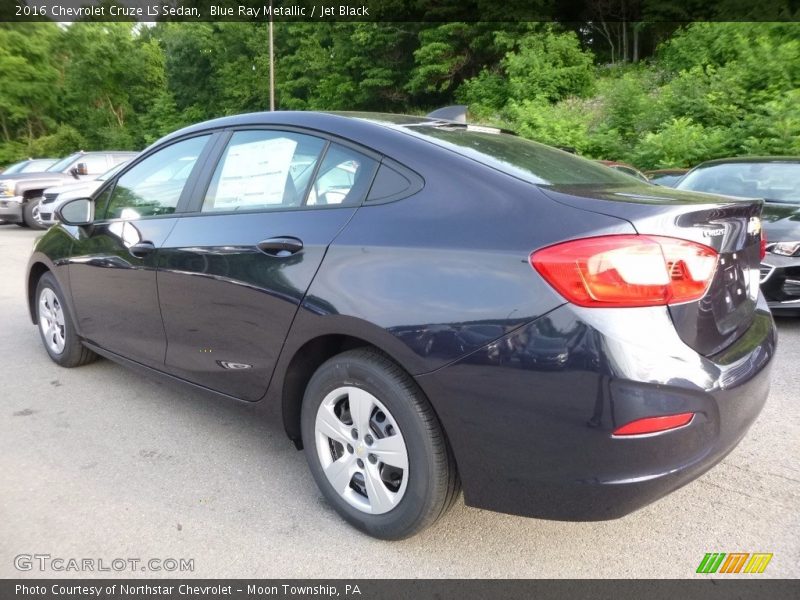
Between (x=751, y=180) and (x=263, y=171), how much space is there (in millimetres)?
5260

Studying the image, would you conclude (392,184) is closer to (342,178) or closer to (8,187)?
(342,178)

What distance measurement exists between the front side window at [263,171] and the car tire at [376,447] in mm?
819

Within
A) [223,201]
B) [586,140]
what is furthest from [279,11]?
[223,201]

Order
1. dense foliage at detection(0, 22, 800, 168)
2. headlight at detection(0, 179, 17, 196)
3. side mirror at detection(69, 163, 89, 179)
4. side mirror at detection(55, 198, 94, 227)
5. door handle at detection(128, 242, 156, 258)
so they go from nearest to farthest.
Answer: door handle at detection(128, 242, 156, 258) → side mirror at detection(55, 198, 94, 227) → headlight at detection(0, 179, 17, 196) → side mirror at detection(69, 163, 89, 179) → dense foliage at detection(0, 22, 800, 168)

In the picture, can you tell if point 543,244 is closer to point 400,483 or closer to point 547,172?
point 547,172

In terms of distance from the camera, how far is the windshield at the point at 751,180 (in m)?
5.79

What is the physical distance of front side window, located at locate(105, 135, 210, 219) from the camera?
328cm

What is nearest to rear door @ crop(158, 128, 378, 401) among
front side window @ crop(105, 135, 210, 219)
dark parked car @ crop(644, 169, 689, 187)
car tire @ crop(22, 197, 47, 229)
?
front side window @ crop(105, 135, 210, 219)

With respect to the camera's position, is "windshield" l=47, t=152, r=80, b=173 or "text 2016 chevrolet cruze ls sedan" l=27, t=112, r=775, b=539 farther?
"windshield" l=47, t=152, r=80, b=173

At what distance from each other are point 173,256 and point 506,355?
1.87 metres

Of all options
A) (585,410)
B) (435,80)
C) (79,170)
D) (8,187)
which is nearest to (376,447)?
(585,410)

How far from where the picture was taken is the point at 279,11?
3903 cm

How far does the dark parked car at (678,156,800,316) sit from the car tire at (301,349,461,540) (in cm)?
343
